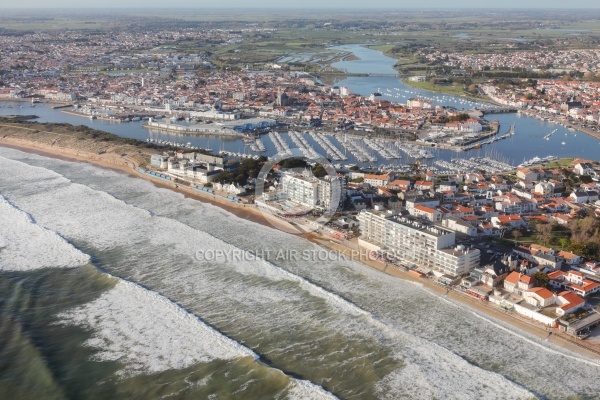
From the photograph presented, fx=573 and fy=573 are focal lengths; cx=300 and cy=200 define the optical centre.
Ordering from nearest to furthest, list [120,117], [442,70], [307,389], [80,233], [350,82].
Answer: [307,389], [80,233], [120,117], [350,82], [442,70]

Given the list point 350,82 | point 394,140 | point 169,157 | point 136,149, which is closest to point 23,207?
point 169,157

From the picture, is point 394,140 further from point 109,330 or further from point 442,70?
point 442,70

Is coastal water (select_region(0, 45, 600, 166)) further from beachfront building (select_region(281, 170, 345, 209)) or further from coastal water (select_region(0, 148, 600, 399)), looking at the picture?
coastal water (select_region(0, 148, 600, 399))

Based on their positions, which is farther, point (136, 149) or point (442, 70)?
point (442, 70)

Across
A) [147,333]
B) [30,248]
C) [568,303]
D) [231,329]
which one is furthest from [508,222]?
[30,248]

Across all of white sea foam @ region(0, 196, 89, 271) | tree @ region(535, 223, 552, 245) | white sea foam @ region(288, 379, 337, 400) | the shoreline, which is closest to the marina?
the shoreline

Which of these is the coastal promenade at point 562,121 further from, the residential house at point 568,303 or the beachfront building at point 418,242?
the residential house at point 568,303

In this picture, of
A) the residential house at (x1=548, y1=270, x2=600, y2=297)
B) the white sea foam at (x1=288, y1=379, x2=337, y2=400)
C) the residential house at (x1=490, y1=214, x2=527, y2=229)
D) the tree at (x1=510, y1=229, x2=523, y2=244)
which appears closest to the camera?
the white sea foam at (x1=288, y1=379, x2=337, y2=400)
